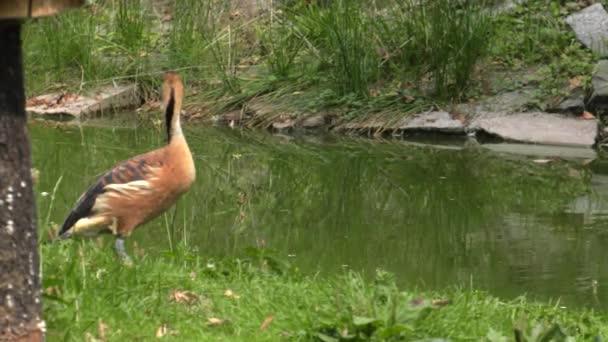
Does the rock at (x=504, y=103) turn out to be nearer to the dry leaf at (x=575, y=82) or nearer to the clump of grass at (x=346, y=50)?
the dry leaf at (x=575, y=82)

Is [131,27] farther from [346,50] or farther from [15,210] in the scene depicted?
[15,210]

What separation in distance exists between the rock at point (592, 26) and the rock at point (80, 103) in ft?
16.9

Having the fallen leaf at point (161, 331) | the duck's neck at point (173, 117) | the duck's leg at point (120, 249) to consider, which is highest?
the duck's neck at point (173, 117)

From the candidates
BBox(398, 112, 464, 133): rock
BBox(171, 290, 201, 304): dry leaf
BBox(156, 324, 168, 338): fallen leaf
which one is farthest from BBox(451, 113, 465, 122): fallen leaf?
BBox(156, 324, 168, 338): fallen leaf

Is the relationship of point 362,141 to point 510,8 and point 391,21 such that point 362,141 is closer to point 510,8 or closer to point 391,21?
point 391,21

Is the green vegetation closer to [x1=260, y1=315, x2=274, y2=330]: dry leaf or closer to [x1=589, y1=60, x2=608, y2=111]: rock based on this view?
[x1=260, y1=315, x2=274, y2=330]: dry leaf

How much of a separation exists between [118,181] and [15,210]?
2688 mm

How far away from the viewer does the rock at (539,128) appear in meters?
11.8

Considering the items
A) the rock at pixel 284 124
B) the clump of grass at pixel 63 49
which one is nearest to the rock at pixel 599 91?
→ the rock at pixel 284 124

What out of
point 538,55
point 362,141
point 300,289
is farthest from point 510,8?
point 300,289

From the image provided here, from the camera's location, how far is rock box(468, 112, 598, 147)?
11.8 meters

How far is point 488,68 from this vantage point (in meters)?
13.1

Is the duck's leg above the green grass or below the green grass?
below

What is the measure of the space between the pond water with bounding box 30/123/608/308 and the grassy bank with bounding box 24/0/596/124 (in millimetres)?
948
